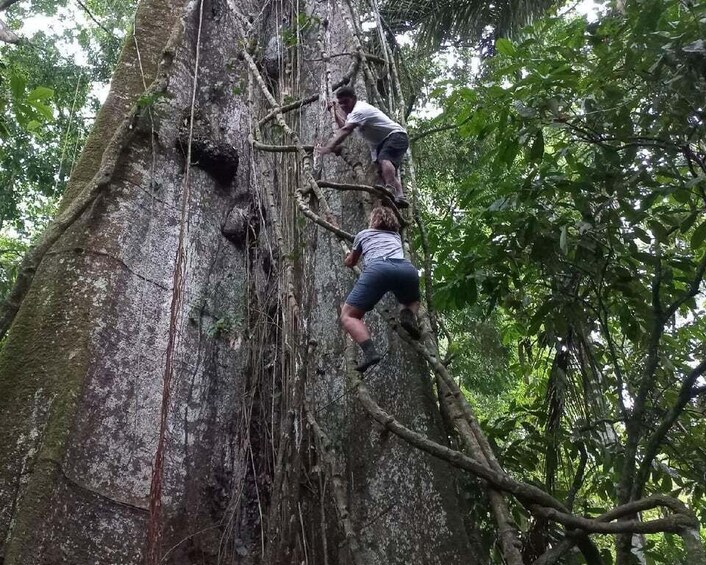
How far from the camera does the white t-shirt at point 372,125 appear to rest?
11.0ft

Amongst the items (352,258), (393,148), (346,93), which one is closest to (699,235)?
(352,258)

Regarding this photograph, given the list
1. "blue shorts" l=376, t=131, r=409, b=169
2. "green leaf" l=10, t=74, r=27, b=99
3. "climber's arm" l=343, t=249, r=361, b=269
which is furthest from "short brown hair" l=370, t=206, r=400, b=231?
"green leaf" l=10, t=74, r=27, b=99

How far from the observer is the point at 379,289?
257cm

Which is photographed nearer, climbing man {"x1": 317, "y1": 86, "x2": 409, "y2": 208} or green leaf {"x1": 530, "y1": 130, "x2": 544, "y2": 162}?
green leaf {"x1": 530, "y1": 130, "x2": 544, "y2": 162}

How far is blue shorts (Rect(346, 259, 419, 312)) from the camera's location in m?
2.57

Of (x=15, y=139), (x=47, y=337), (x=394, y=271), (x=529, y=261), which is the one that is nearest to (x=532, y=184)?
(x=529, y=261)

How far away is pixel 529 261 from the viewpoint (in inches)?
125

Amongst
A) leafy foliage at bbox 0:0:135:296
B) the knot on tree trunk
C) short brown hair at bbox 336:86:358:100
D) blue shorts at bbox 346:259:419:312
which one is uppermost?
leafy foliage at bbox 0:0:135:296

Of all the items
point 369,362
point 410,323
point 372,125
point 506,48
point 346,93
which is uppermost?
point 346,93

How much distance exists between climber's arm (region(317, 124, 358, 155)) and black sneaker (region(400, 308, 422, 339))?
117 cm

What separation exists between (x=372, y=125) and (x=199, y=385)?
156cm

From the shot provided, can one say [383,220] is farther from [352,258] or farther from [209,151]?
[209,151]

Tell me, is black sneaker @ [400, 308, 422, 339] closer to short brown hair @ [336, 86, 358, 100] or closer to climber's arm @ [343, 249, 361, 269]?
climber's arm @ [343, 249, 361, 269]

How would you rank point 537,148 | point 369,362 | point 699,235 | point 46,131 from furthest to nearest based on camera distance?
point 46,131 < point 537,148 < point 699,235 < point 369,362
